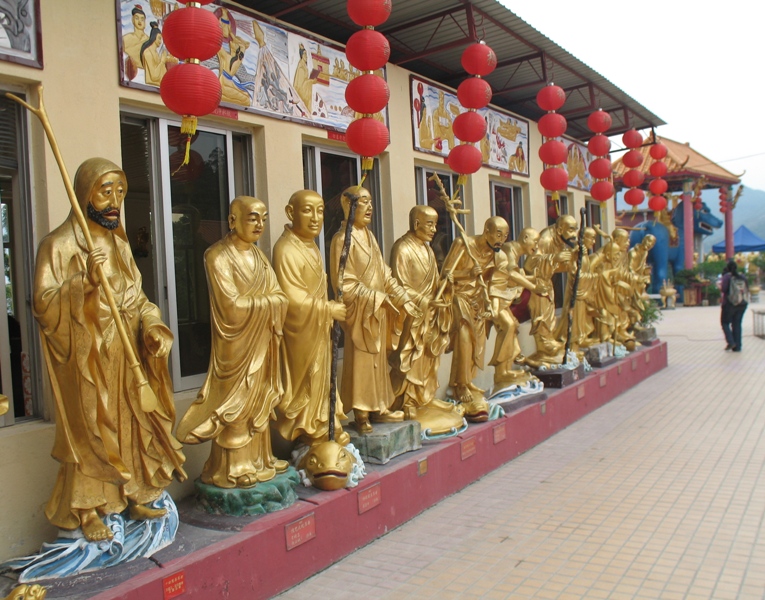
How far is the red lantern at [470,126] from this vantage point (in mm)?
5914

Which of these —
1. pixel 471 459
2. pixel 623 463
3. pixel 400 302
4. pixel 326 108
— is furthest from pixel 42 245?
pixel 623 463

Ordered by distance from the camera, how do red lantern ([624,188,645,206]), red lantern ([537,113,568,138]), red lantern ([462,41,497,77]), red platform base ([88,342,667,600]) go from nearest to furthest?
1. red platform base ([88,342,667,600])
2. red lantern ([462,41,497,77])
3. red lantern ([537,113,568,138])
4. red lantern ([624,188,645,206])

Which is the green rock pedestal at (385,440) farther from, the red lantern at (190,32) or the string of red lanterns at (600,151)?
the string of red lanterns at (600,151)

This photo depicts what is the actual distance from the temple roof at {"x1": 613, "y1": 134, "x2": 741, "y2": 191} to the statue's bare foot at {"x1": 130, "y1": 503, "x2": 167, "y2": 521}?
817 inches

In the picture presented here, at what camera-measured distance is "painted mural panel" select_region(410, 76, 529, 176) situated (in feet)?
22.3

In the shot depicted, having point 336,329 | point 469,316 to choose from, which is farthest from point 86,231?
point 469,316

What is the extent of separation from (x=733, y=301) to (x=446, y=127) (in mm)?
7227

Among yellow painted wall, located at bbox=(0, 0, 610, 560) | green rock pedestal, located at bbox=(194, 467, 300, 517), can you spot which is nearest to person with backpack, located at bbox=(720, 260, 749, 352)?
yellow painted wall, located at bbox=(0, 0, 610, 560)

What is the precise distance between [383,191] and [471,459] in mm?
2606

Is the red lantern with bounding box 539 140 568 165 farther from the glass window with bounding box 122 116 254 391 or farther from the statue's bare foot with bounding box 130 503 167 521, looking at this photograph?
the statue's bare foot with bounding box 130 503 167 521

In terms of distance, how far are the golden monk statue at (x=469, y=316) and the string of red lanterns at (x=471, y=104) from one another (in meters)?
0.59

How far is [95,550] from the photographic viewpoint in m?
2.91

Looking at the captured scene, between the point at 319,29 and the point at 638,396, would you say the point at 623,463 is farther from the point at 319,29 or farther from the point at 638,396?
the point at 319,29

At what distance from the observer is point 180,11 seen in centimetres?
337
